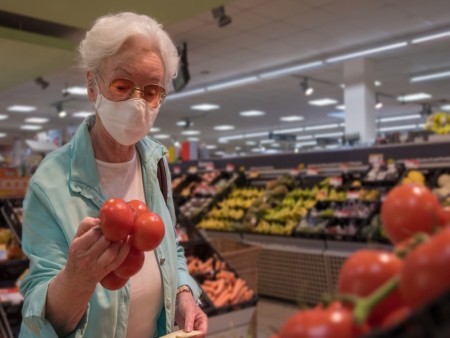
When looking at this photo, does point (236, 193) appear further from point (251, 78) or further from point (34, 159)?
point (251, 78)

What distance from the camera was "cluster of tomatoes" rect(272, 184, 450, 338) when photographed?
0.53m

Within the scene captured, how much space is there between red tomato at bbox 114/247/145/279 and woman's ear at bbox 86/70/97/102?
2.16ft

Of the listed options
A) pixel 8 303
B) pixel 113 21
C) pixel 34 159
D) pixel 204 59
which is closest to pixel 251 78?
pixel 204 59

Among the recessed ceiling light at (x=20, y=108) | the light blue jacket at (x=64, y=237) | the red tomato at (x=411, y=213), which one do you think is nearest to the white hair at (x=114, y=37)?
the light blue jacket at (x=64, y=237)

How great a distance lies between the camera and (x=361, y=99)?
1089cm

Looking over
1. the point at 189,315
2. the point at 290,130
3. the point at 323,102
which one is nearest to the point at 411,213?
the point at 189,315

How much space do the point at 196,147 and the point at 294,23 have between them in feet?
9.12

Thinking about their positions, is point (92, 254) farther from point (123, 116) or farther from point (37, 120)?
point (37, 120)

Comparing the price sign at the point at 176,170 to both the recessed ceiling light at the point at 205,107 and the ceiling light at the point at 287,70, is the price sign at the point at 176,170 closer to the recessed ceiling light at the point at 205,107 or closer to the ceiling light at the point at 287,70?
the ceiling light at the point at 287,70

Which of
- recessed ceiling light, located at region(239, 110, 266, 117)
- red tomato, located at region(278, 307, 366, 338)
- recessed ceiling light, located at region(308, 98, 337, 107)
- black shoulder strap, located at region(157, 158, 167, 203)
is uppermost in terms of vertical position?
recessed ceiling light, located at region(308, 98, 337, 107)

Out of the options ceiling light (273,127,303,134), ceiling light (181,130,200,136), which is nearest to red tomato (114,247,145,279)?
ceiling light (273,127,303,134)

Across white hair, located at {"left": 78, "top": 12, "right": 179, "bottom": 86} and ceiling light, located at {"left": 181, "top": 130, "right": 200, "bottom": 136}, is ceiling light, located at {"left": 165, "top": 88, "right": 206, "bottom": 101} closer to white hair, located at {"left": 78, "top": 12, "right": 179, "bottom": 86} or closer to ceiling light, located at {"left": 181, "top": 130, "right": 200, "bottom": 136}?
ceiling light, located at {"left": 181, "top": 130, "right": 200, "bottom": 136}

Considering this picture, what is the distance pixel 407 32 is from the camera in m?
8.63

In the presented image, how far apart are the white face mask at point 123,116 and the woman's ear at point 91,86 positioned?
35 millimetres
